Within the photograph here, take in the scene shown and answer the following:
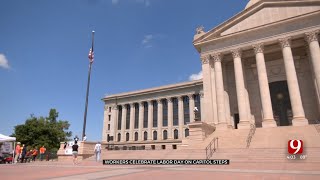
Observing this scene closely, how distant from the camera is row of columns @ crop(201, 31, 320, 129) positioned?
2625 cm

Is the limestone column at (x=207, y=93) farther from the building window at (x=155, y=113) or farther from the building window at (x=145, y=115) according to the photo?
the building window at (x=145, y=115)

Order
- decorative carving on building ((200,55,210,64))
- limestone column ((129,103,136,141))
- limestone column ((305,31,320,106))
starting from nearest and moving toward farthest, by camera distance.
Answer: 1. limestone column ((305,31,320,106))
2. decorative carving on building ((200,55,210,64))
3. limestone column ((129,103,136,141))

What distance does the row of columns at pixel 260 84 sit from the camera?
26250 mm

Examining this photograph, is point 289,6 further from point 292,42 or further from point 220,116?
point 220,116

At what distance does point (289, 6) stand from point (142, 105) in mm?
45410

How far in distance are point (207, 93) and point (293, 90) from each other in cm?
1029

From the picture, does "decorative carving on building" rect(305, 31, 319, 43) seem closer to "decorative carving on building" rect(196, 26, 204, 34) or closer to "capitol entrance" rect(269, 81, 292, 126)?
"capitol entrance" rect(269, 81, 292, 126)

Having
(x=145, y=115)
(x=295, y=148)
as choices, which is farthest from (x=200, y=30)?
(x=145, y=115)

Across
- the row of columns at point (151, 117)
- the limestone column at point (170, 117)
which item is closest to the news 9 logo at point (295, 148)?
the row of columns at point (151, 117)

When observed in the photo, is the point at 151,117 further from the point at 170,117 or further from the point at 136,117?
the point at 136,117

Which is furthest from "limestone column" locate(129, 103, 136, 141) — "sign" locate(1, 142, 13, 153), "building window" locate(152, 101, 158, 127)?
"sign" locate(1, 142, 13, 153)

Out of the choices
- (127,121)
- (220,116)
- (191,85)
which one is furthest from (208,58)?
(127,121)

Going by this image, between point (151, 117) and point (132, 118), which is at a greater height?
point (132, 118)

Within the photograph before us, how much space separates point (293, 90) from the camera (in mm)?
26469
